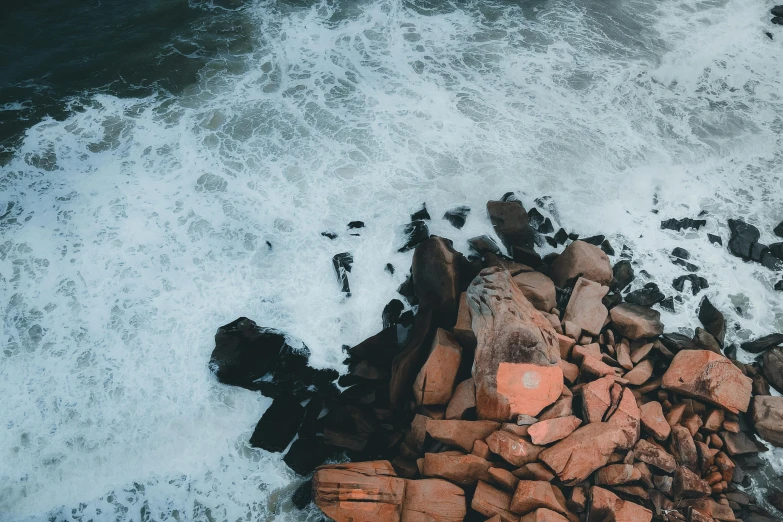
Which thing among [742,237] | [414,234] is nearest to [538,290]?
[414,234]

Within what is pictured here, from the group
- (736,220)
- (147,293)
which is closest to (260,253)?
(147,293)

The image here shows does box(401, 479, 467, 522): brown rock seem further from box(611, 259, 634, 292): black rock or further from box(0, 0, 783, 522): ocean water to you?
box(611, 259, 634, 292): black rock

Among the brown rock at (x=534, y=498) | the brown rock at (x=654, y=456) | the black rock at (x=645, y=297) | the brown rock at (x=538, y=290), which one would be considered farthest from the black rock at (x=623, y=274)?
the brown rock at (x=534, y=498)

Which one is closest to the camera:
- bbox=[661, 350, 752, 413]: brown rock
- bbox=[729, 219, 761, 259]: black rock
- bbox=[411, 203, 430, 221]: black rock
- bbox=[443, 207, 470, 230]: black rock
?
bbox=[661, 350, 752, 413]: brown rock

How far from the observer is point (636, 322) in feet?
31.1

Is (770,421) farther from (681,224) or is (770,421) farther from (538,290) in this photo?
(681,224)

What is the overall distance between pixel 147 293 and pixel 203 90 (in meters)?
7.36

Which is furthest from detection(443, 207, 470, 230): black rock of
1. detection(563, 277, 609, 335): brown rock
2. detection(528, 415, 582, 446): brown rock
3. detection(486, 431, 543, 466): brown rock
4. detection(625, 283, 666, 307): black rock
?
detection(486, 431, 543, 466): brown rock

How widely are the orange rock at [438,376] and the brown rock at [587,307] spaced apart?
8.53ft

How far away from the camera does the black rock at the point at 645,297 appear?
1044 centimetres

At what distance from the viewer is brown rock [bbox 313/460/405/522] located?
741 cm

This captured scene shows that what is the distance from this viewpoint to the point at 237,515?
814 cm

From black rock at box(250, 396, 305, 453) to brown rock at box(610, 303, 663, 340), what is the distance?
6478 millimetres

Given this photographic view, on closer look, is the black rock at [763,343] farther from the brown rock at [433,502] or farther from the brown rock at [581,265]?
the brown rock at [433,502]
